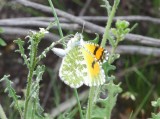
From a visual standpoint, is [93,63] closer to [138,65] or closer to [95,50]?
[95,50]

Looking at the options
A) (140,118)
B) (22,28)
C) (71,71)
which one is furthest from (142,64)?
(71,71)

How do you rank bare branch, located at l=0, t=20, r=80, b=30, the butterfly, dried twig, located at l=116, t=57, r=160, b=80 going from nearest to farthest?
the butterfly, bare branch, located at l=0, t=20, r=80, b=30, dried twig, located at l=116, t=57, r=160, b=80

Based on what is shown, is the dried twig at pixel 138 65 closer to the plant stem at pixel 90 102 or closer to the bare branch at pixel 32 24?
the bare branch at pixel 32 24

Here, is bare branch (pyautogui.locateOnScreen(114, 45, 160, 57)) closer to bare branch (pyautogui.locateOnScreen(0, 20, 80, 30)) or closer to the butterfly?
bare branch (pyautogui.locateOnScreen(0, 20, 80, 30))

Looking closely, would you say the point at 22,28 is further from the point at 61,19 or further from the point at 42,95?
the point at 42,95

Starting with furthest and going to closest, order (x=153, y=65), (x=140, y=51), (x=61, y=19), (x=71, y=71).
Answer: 1. (x=153, y=65)
2. (x=140, y=51)
3. (x=61, y=19)
4. (x=71, y=71)

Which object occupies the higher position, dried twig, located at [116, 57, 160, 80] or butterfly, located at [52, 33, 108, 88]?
butterfly, located at [52, 33, 108, 88]

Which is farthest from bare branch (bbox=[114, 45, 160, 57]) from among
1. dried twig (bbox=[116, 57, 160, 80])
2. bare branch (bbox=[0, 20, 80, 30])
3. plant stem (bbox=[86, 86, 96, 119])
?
plant stem (bbox=[86, 86, 96, 119])

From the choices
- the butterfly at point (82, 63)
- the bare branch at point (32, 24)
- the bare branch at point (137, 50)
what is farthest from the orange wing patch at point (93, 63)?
the bare branch at point (137, 50)
